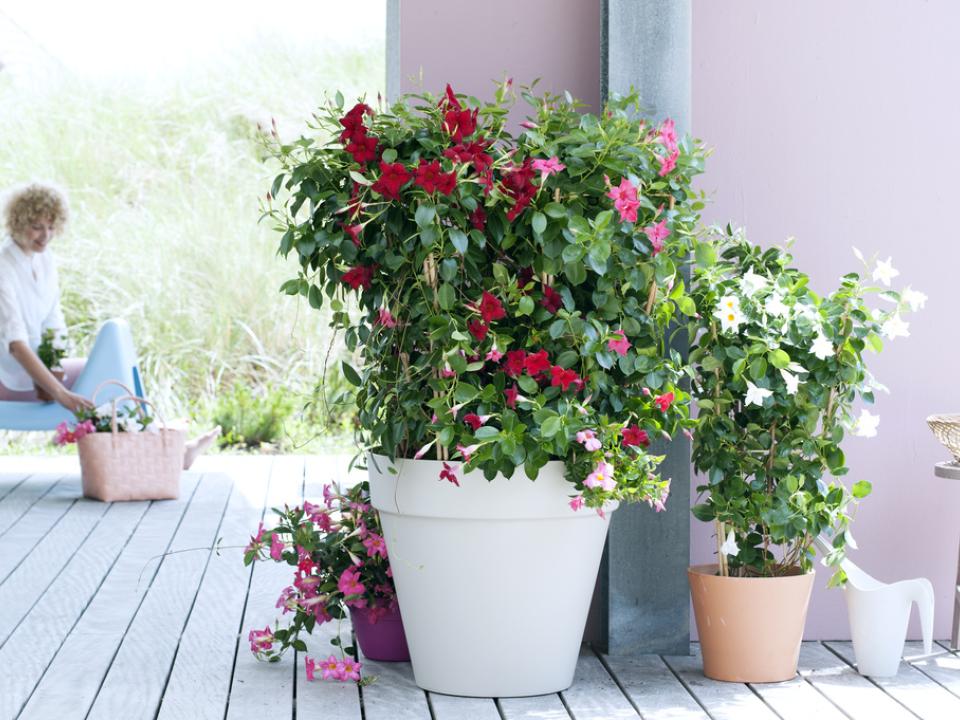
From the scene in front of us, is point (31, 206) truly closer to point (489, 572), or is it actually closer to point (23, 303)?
point (23, 303)

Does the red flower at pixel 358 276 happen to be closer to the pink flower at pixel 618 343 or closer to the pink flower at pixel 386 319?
the pink flower at pixel 386 319

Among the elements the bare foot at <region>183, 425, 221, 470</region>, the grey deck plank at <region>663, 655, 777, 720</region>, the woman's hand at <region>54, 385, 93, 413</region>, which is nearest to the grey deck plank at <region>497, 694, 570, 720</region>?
the grey deck plank at <region>663, 655, 777, 720</region>

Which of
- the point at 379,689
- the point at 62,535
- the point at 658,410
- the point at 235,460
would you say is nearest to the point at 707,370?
the point at 658,410

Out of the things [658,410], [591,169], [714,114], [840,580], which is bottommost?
[840,580]

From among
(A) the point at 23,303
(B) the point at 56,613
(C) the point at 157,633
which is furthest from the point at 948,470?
(A) the point at 23,303

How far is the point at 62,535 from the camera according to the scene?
396cm

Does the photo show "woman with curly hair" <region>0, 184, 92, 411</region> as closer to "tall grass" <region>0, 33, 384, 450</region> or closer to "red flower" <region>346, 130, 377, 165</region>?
"tall grass" <region>0, 33, 384, 450</region>

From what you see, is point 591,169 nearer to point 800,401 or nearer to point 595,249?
point 595,249

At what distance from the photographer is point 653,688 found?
2457mm

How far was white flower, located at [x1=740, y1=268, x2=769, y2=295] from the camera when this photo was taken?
2.40 meters

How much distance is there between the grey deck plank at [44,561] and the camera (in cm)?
304

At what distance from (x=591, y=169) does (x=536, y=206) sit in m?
→ 0.12

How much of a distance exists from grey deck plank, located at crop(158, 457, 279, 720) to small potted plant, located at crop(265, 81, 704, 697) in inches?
16.8

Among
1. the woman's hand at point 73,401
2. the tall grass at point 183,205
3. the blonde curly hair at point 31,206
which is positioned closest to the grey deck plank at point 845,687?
the woman's hand at point 73,401
